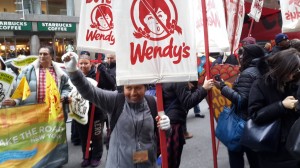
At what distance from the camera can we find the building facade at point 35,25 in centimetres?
1948

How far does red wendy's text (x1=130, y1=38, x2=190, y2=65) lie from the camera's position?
2.46 meters

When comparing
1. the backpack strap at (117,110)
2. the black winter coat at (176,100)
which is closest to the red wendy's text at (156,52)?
the backpack strap at (117,110)

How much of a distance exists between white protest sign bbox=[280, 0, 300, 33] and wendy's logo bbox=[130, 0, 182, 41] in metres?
2.69

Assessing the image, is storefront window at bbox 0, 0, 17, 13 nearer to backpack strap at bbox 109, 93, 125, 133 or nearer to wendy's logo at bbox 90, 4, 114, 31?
wendy's logo at bbox 90, 4, 114, 31

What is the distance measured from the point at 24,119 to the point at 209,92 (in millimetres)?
2401

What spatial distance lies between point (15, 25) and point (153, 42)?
18.8 metres

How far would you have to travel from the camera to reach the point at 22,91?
453 centimetres

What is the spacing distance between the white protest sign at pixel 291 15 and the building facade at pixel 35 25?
1731 cm

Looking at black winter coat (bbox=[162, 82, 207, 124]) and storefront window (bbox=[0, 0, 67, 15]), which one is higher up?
storefront window (bbox=[0, 0, 67, 15])

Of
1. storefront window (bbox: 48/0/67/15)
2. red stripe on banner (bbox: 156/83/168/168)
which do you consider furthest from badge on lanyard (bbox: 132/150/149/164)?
storefront window (bbox: 48/0/67/15)

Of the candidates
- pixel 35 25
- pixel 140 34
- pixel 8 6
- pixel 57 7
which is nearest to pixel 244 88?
pixel 140 34

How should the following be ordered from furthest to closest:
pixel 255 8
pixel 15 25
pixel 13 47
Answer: pixel 13 47, pixel 15 25, pixel 255 8

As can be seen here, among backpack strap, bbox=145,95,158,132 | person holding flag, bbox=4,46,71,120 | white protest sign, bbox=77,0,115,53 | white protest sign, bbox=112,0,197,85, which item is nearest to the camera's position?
white protest sign, bbox=112,0,197,85

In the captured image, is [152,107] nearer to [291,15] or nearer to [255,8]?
[291,15]
